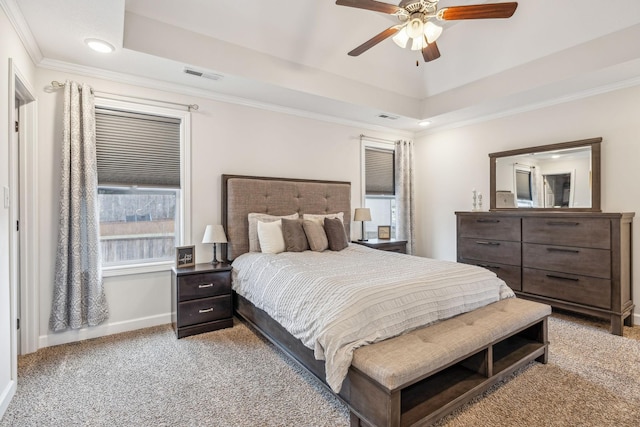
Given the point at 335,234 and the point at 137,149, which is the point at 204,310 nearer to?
the point at 335,234

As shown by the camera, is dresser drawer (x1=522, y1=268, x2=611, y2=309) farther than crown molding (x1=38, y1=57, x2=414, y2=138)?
Yes

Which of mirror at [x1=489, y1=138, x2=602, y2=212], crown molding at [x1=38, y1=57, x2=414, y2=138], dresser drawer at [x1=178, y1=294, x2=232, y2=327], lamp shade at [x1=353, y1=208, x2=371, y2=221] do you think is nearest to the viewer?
crown molding at [x1=38, y1=57, x2=414, y2=138]

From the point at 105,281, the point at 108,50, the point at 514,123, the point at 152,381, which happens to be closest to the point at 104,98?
the point at 108,50

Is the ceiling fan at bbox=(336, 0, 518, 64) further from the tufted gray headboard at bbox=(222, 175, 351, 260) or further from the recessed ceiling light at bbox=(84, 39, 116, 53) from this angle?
the tufted gray headboard at bbox=(222, 175, 351, 260)

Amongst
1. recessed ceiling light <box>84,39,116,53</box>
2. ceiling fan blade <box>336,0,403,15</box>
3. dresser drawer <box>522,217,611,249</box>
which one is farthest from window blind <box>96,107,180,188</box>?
dresser drawer <box>522,217,611,249</box>

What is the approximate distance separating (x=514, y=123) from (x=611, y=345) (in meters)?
2.71

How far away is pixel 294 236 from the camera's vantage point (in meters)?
3.36

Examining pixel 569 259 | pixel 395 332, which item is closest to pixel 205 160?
pixel 395 332

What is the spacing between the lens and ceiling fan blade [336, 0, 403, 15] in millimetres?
2199

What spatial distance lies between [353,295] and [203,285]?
1.76 m

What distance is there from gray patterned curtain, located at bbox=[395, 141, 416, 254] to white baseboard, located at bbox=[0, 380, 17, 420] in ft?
14.8

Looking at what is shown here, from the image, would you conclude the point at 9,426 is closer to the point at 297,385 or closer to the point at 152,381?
the point at 152,381

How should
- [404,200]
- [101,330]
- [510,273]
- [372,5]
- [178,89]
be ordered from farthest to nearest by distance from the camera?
1. [404,200]
2. [510,273]
3. [178,89]
4. [101,330]
5. [372,5]

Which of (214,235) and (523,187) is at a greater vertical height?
(523,187)
